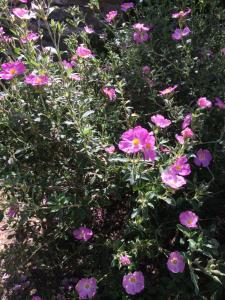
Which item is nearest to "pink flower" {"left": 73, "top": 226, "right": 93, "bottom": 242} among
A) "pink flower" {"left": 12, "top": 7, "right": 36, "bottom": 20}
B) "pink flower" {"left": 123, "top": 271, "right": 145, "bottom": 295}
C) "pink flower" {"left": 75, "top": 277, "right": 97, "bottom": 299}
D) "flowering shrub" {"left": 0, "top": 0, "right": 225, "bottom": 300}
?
"flowering shrub" {"left": 0, "top": 0, "right": 225, "bottom": 300}

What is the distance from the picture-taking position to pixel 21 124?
2.51 meters

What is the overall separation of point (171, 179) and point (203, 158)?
1.38 ft

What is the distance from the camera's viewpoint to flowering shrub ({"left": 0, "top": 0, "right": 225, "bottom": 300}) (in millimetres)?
2248

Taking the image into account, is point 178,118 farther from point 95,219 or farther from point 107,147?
point 95,219

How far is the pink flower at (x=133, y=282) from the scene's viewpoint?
229 centimetres

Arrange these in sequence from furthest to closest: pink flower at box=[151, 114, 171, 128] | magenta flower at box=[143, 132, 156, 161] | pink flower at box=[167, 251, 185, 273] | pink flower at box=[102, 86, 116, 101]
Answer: pink flower at box=[102, 86, 116, 101] < pink flower at box=[151, 114, 171, 128] < pink flower at box=[167, 251, 185, 273] < magenta flower at box=[143, 132, 156, 161]

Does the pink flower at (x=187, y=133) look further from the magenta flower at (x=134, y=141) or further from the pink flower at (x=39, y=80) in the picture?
the pink flower at (x=39, y=80)

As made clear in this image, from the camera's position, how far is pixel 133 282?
2.30m

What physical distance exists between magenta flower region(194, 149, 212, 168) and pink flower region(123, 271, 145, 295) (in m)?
0.66

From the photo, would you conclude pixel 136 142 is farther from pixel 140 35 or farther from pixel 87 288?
pixel 140 35

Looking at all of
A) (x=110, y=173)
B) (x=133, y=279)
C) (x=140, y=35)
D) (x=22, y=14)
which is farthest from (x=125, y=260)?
(x=140, y=35)

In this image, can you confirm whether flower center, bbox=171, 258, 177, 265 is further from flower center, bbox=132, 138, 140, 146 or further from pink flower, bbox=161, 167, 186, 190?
flower center, bbox=132, 138, 140, 146

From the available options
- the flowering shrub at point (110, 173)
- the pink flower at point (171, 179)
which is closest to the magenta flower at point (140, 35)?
the flowering shrub at point (110, 173)

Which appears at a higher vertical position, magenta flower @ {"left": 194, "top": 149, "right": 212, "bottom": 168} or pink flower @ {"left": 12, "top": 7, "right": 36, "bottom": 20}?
pink flower @ {"left": 12, "top": 7, "right": 36, "bottom": 20}
